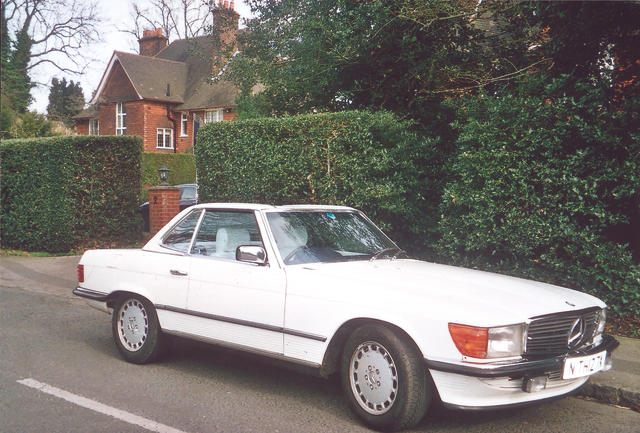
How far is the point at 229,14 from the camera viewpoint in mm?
13906

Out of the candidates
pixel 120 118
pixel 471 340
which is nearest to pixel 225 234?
pixel 471 340

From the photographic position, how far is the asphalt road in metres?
4.28

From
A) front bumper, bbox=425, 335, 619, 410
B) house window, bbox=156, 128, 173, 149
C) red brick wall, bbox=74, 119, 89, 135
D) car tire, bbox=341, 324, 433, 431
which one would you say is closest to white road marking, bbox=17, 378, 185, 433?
car tire, bbox=341, 324, 433, 431

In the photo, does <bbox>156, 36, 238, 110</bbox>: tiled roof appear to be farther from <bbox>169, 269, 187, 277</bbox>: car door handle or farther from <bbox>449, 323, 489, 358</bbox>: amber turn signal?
<bbox>449, 323, 489, 358</bbox>: amber turn signal

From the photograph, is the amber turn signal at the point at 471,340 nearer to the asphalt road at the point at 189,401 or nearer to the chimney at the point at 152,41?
the asphalt road at the point at 189,401

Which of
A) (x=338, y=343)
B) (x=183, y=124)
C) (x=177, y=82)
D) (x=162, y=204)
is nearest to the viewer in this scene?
(x=338, y=343)

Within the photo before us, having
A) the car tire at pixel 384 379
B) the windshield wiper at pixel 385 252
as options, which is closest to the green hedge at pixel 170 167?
the windshield wiper at pixel 385 252

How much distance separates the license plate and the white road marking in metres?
2.66

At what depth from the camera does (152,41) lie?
43.4 m

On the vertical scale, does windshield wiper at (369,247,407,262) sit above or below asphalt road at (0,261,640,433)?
above

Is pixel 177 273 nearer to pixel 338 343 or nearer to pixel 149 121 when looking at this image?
pixel 338 343

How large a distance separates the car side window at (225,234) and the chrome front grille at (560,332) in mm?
2345

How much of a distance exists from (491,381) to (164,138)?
36694 mm

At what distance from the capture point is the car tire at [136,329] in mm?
5707
